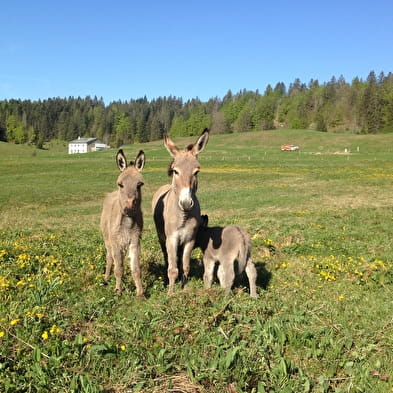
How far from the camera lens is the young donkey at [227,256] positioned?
24.3 ft

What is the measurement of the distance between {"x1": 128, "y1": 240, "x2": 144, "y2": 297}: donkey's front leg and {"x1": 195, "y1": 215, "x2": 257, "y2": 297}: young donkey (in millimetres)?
1350

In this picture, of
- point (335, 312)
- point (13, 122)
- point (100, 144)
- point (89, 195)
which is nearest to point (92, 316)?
point (335, 312)

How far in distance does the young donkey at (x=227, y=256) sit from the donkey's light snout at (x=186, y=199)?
1600 millimetres

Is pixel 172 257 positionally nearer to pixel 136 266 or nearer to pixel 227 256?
pixel 136 266

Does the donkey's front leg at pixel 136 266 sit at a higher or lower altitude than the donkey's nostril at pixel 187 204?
lower

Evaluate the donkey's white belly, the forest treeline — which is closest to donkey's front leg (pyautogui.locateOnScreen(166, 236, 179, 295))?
the donkey's white belly

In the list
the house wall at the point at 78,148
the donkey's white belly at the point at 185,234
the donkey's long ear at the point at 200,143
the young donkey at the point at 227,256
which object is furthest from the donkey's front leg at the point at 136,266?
the house wall at the point at 78,148

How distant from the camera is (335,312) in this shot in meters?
6.29

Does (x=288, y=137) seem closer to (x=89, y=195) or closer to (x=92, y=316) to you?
(x=89, y=195)

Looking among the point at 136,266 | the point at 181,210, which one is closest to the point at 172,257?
the point at 136,266

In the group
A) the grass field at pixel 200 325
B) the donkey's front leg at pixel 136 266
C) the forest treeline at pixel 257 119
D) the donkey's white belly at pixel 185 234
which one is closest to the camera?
the grass field at pixel 200 325

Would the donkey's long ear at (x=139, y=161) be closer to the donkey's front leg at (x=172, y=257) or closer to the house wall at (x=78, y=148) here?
the donkey's front leg at (x=172, y=257)

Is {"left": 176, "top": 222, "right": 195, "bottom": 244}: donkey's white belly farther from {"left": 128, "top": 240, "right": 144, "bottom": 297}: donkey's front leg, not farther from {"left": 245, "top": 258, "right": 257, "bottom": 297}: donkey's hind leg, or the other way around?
{"left": 245, "top": 258, "right": 257, "bottom": 297}: donkey's hind leg

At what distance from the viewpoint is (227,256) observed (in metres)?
7.54
